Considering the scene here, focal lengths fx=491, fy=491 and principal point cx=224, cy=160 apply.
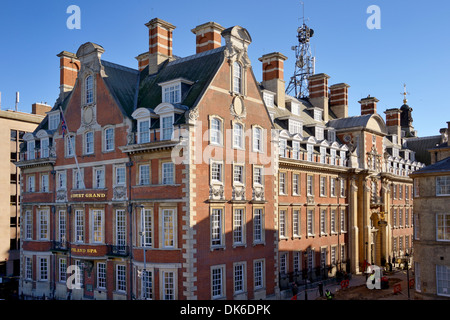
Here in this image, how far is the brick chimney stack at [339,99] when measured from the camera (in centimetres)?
6488

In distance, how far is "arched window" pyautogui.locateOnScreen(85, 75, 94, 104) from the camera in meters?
42.7

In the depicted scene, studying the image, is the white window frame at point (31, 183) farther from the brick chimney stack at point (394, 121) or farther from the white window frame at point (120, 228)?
the brick chimney stack at point (394, 121)

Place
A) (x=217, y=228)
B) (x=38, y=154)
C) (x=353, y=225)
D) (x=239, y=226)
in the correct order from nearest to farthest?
(x=217, y=228), (x=239, y=226), (x=38, y=154), (x=353, y=225)

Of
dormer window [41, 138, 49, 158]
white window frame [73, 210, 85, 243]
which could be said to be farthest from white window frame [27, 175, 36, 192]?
white window frame [73, 210, 85, 243]

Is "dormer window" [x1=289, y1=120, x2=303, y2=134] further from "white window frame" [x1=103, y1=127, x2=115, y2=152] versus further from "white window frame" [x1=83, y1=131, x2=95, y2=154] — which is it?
"white window frame" [x1=83, y1=131, x2=95, y2=154]

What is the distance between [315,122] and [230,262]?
26315 millimetres

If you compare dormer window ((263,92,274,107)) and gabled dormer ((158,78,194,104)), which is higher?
dormer window ((263,92,274,107))

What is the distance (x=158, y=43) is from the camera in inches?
1778

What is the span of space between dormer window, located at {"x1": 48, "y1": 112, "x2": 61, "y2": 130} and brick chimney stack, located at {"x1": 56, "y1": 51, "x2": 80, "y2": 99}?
317 centimetres

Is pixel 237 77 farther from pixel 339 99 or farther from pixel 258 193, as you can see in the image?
pixel 339 99

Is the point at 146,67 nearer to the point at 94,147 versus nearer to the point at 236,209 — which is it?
the point at 94,147

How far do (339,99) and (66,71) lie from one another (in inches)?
1374

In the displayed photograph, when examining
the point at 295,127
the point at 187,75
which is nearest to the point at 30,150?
the point at 187,75
